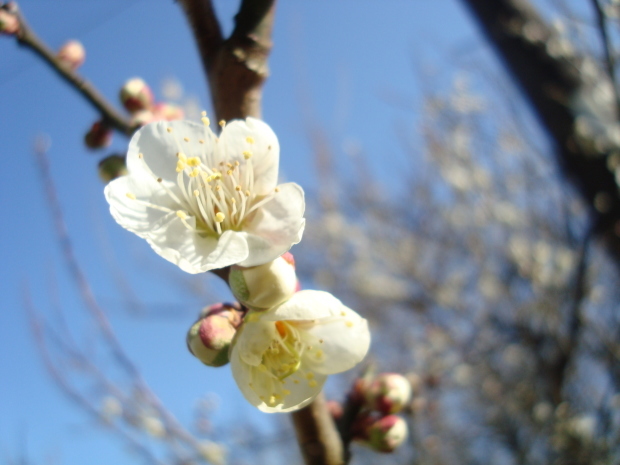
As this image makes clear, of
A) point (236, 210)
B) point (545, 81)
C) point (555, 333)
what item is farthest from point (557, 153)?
point (236, 210)

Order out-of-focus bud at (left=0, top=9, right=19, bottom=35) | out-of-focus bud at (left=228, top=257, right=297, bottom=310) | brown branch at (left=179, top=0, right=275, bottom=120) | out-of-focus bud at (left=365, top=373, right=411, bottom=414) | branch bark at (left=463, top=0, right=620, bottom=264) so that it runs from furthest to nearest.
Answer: branch bark at (left=463, top=0, right=620, bottom=264) < out-of-focus bud at (left=365, top=373, right=411, bottom=414) < out-of-focus bud at (left=0, top=9, right=19, bottom=35) < brown branch at (left=179, top=0, right=275, bottom=120) < out-of-focus bud at (left=228, top=257, right=297, bottom=310)

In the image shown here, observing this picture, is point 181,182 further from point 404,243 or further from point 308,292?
point 404,243

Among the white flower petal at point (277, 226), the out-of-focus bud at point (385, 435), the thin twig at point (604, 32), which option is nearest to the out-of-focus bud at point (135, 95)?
the white flower petal at point (277, 226)

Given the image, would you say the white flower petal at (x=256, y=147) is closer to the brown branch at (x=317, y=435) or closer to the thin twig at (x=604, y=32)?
the brown branch at (x=317, y=435)

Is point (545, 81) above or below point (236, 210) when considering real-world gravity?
below

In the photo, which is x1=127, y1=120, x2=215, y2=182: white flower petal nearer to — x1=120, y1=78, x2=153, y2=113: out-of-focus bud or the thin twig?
x1=120, y1=78, x2=153, y2=113: out-of-focus bud

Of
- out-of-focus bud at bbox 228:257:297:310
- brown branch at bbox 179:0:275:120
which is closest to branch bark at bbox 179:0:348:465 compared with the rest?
brown branch at bbox 179:0:275:120

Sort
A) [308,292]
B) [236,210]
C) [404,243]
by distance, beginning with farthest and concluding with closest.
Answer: [404,243], [236,210], [308,292]
